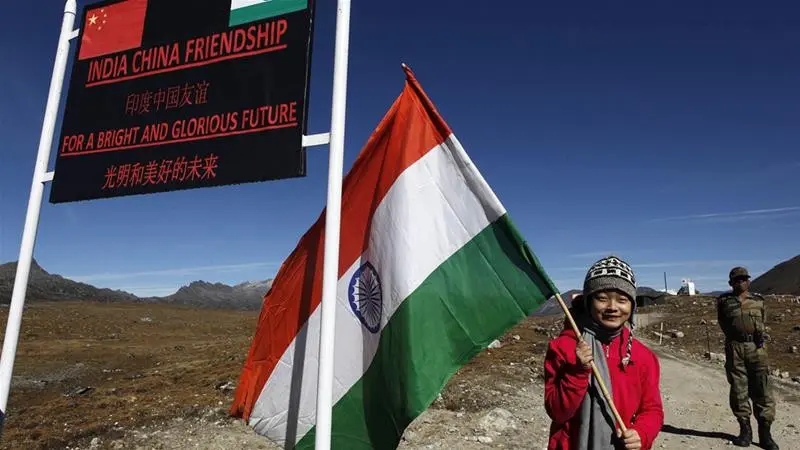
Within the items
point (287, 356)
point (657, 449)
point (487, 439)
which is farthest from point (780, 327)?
point (287, 356)

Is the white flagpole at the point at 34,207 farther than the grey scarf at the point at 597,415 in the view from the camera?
Yes

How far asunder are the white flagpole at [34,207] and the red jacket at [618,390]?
381cm

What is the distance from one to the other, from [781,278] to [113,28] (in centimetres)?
9385

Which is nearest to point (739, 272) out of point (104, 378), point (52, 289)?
point (104, 378)

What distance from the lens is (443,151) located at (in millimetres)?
3223

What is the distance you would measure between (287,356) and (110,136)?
2272 mm

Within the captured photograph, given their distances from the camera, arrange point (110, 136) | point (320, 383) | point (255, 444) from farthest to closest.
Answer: point (255, 444) → point (110, 136) → point (320, 383)

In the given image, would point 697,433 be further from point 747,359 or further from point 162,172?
point 162,172

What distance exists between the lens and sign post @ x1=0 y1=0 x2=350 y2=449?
3.13 m

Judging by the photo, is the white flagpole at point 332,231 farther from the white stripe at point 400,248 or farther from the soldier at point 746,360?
the soldier at point 746,360

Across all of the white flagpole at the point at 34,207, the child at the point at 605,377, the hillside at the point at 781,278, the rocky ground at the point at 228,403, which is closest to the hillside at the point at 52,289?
the rocky ground at the point at 228,403

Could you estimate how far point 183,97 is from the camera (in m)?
3.59

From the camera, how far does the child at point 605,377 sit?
7.64 feet

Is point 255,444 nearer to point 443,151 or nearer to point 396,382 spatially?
point 396,382
